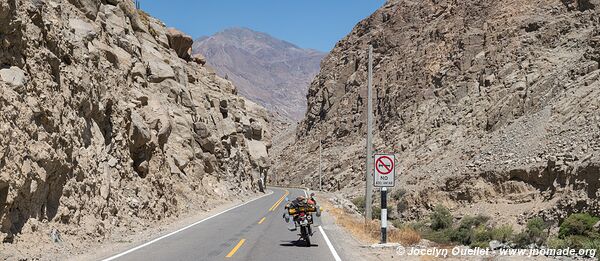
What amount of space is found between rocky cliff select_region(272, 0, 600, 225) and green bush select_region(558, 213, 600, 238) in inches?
44.0

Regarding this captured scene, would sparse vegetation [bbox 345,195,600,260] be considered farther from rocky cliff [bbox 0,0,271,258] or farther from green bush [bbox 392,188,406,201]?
rocky cliff [bbox 0,0,271,258]

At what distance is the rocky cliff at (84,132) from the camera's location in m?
12.2

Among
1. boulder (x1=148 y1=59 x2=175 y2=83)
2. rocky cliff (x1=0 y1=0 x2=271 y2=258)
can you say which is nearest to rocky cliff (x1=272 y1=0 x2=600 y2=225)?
rocky cliff (x1=0 y1=0 x2=271 y2=258)

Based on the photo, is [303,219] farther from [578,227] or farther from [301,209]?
[578,227]

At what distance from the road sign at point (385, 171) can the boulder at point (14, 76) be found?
9.59m

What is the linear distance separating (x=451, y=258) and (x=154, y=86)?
79.8ft

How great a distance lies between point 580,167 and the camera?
28.7 m

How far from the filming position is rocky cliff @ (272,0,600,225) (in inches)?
1297

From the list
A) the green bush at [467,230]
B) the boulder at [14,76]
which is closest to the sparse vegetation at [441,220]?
the green bush at [467,230]

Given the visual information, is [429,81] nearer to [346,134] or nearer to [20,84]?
[346,134]

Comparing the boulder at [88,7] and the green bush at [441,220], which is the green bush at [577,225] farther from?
the boulder at [88,7]


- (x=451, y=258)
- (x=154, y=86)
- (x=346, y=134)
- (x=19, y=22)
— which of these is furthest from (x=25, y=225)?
(x=346, y=134)

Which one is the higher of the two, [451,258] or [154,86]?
[154,86]

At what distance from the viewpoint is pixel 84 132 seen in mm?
17000
